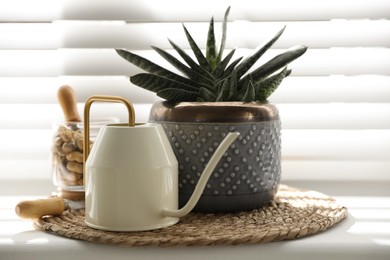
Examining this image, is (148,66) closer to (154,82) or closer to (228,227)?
(154,82)

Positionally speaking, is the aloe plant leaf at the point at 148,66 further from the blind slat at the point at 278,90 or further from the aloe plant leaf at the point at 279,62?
the blind slat at the point at 278,90

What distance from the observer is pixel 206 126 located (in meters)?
0.80

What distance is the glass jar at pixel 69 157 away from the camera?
0.91 metres

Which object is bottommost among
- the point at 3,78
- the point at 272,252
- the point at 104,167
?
the point at 272,252

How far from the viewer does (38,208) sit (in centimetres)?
80

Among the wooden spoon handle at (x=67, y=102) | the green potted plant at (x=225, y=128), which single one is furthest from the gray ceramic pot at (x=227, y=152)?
the wooden spoon handle at (x=67, y=102)

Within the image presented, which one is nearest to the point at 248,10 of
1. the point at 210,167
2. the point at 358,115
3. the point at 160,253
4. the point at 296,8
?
the point at 296,8

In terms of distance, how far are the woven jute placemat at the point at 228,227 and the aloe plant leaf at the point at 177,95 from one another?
17cm

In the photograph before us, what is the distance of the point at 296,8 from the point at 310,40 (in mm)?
66

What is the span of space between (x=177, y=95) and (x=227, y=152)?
0.11m

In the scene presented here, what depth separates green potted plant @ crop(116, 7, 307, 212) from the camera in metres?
0.80

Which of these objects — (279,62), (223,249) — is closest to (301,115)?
(279,62)

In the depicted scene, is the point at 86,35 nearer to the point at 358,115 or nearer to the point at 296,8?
the point at 296,8

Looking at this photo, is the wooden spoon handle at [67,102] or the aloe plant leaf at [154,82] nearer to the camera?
the aloe plant leaf at [154,82]
